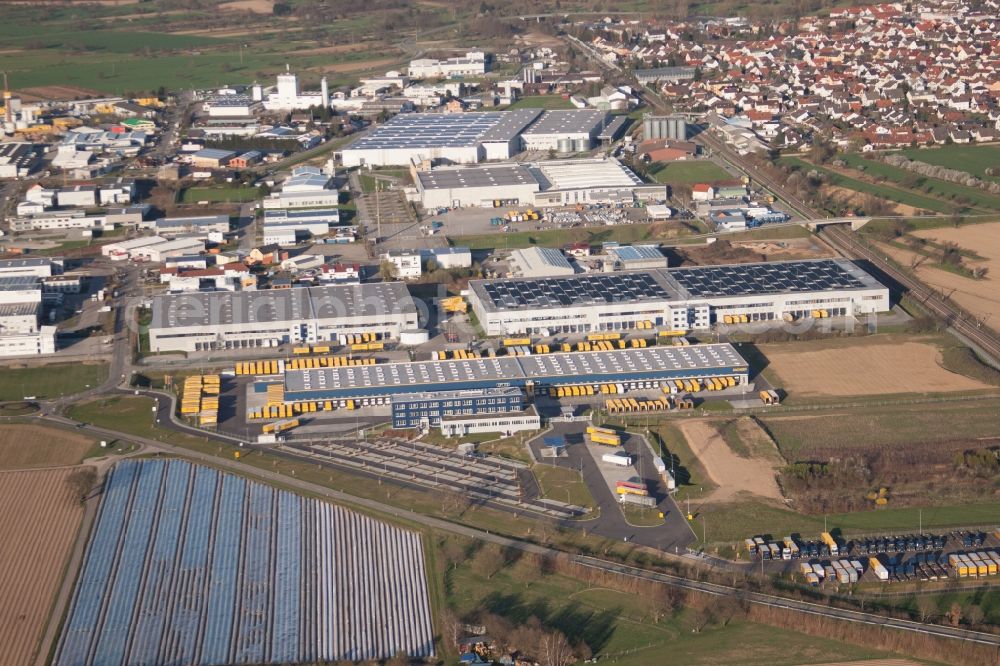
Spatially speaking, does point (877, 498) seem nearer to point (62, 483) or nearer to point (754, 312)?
point (754, 312)

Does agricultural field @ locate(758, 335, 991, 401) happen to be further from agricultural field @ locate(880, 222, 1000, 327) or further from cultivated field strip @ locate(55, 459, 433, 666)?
cultivated field strip @ locate(55, 459, 433, 666)

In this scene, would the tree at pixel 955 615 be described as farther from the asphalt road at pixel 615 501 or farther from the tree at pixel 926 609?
the asphalt road at pixel 615 501

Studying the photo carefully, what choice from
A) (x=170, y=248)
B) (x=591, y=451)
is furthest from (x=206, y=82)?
(x=591, y=451)

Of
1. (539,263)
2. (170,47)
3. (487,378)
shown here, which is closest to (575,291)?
(539,263)


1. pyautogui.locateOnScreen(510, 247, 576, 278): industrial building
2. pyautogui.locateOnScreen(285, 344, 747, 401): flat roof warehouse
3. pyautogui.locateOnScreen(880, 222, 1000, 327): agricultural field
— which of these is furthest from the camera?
pyautogui.locateOnScreen(510, 247, 576, 278): industrial building

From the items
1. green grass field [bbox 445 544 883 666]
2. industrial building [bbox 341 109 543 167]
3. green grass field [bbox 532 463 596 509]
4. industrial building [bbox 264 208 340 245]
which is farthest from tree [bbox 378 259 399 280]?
green grass field [bbox 445 544 883 666]

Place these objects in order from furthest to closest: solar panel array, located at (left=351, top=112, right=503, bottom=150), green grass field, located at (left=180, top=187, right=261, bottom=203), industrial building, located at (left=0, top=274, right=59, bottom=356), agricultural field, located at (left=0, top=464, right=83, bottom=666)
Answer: solar panel array, located at (left=351, top=112, right=503, bottom=150) → green grass field, located at (left=180, top=187, right=261, bottom=203) → industrial building, located at (left=0, top=274, right=59, bottom=356) → agricultural field, located at (left=0, top=464, right=83, bottom=666)

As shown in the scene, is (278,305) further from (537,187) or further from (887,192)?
(887,192)
